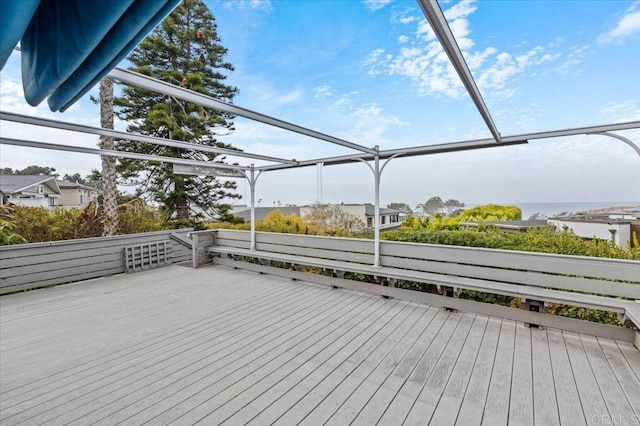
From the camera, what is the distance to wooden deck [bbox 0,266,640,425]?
168 centimetres

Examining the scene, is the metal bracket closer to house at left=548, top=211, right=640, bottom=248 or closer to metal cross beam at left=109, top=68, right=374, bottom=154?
house at left=548, top=211, right=640, bottom=248

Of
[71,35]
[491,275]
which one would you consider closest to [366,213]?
[491,275]

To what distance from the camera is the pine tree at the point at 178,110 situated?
326 inches

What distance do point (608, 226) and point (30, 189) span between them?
18.1 m

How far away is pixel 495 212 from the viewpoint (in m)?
7.44

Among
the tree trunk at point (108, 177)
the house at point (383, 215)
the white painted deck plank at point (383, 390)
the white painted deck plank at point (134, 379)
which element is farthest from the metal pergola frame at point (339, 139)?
the house at point (383, 215)

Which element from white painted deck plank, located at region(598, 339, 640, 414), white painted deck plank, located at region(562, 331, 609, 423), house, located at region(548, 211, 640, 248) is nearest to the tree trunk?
white painted deck plank, located at region(562, 331, 609, 423)

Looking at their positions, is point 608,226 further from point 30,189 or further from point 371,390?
point 30,189

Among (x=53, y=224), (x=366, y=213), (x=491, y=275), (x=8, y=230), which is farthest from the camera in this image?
(x=366, y=213)

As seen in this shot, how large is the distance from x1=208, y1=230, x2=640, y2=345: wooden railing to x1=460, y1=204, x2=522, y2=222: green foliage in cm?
448

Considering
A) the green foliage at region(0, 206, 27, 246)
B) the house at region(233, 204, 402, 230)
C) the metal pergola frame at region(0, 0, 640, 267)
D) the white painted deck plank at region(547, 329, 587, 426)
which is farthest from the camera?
the house at region(233, 204, 402, 230)

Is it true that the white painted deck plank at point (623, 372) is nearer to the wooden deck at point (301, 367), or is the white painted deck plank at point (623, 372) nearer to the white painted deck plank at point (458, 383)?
the wooden deck at point (301, 367)

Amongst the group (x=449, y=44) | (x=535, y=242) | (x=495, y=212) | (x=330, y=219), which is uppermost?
(x=449, y=44)

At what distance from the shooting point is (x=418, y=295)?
3410 millimetres
